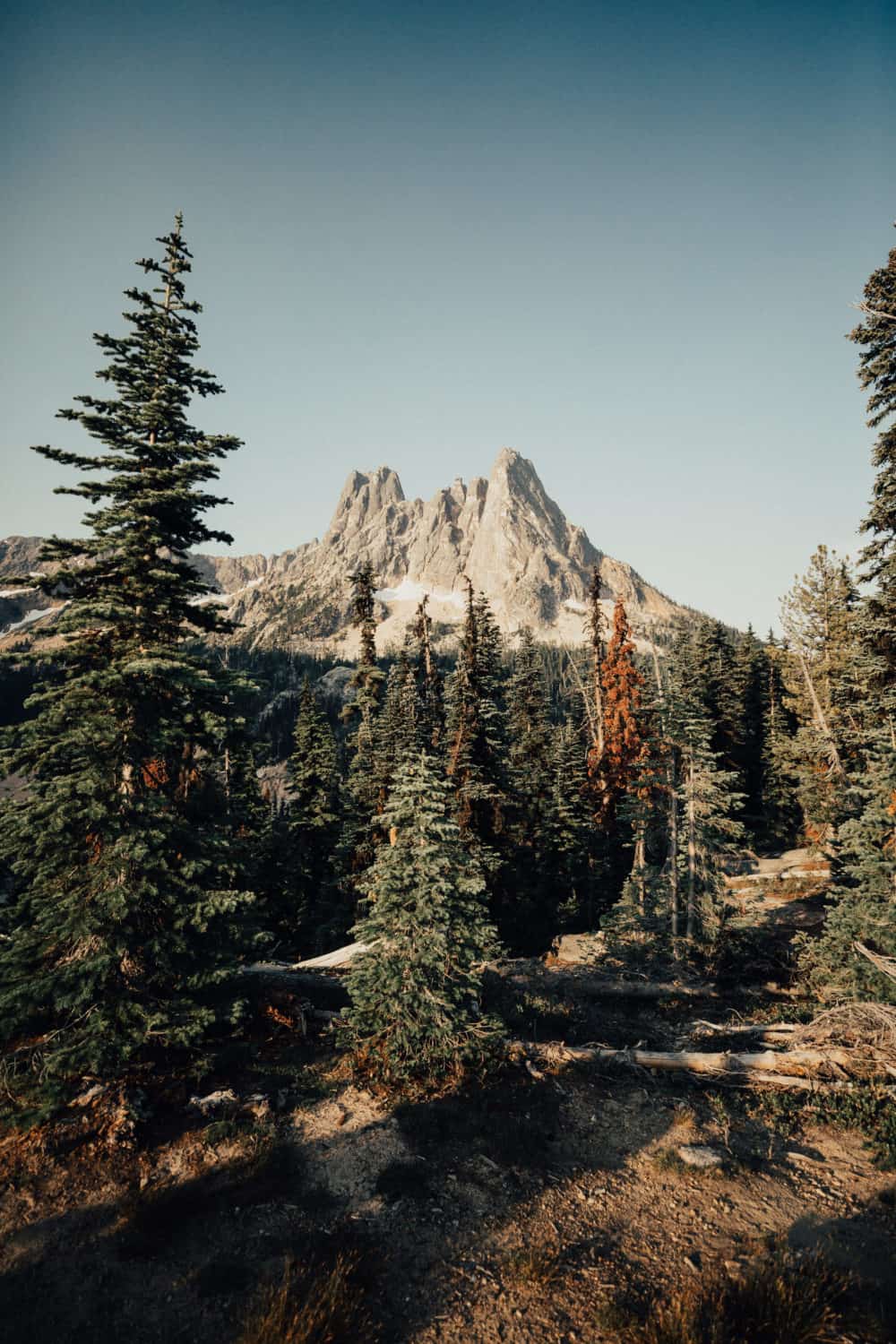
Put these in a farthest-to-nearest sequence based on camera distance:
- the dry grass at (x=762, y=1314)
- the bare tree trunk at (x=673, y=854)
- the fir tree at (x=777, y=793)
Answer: the fir tree at (x=777, y=793) → the bare tree trunk at (x=673, y=854) → the dry grass at (x=762, y=1314)

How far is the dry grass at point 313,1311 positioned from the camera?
19.6ft

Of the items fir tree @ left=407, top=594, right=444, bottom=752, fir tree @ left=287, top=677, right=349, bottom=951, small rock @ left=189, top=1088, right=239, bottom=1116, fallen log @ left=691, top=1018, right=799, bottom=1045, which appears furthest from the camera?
fir tree @ left=407, top=594, right=444, bottom=752

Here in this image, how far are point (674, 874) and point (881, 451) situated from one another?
14554 millimetres

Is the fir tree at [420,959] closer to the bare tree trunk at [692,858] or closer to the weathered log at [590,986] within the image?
the weathered log at [590,986]

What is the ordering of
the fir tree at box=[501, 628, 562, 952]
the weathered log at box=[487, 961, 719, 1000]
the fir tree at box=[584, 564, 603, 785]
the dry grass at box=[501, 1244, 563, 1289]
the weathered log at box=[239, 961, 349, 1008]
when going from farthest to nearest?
1. the fir tree at box=[584, 564, 603, 785]
2. the fir tree at box=[501, 628, 562, 952]
3. the weathered log at box=[487, 961, 719, 1000]
4. the weathered log at box=[239, 961, 349, 1008]
5. the dry grass at box=[501, 1244, 563, 1289]

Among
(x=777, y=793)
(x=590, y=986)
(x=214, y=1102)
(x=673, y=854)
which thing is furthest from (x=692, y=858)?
(x=777, y=793)

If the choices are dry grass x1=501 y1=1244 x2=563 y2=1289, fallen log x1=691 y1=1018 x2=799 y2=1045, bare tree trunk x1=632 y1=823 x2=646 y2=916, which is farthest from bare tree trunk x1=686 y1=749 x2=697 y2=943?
dry grass x1=501 y1=1244 x2=563 y2=1289

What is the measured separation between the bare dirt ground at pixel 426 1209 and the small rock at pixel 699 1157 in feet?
0.46

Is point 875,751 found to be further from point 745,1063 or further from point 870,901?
point 745,1063

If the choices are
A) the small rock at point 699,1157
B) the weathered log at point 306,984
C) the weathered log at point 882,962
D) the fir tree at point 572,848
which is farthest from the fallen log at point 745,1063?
the fir tree at point 572,848

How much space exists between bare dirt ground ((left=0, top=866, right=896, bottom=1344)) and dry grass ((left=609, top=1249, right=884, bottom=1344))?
266 mm

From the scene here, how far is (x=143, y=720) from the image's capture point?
36.6 ft

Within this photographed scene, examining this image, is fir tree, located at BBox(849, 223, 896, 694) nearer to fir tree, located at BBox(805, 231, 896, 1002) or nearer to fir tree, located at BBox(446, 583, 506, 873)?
fir tree, located at BBox(805, 231, 896, 1002)

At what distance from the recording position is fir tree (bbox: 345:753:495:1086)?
36.0ft
